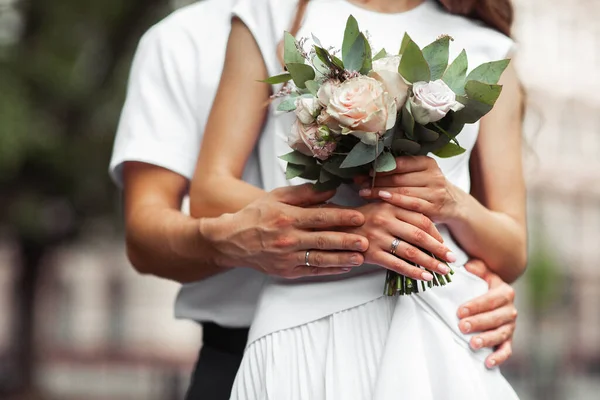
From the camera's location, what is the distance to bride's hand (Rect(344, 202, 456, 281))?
2.53 m

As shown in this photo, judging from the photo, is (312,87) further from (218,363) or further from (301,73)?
(218,363)

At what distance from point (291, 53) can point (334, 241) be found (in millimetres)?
470

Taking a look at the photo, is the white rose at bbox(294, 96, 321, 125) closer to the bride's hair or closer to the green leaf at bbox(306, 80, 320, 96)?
the green leaf at bbox(306, 80, 320, 96)

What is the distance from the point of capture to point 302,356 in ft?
8.75

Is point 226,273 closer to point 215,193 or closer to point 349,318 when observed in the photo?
point 215,193

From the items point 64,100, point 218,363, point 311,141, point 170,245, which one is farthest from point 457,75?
point 64,100

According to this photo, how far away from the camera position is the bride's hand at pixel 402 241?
253 centimetres

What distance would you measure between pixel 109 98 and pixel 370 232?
→ 40.3ft

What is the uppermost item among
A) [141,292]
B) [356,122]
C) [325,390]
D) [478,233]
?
[356,122]

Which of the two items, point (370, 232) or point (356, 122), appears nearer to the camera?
point (356, 122)

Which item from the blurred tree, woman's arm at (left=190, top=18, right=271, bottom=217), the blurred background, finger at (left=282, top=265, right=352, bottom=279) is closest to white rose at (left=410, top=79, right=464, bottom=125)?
finger at (left=282, top=265, right=352, bottom=279)

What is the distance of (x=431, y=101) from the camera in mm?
2352

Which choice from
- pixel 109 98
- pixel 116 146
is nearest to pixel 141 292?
pixel 109 98

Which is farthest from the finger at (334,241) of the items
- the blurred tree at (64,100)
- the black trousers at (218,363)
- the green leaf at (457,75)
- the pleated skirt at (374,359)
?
the blurred tree at (64,100)
